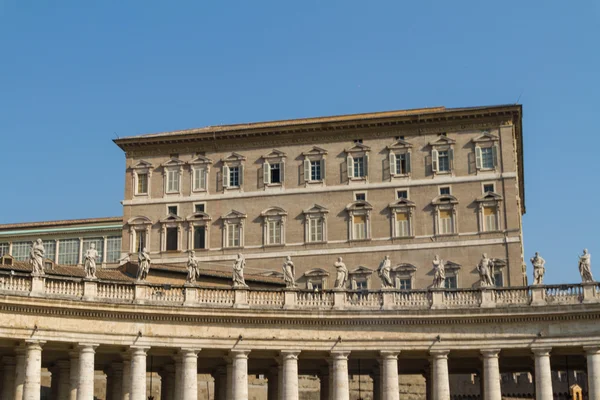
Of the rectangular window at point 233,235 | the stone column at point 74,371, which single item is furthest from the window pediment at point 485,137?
the stone column at point 74,371

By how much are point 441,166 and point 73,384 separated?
46.9m

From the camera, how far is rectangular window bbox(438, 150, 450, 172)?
291ft

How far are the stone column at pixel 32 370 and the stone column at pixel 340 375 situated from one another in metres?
15.1

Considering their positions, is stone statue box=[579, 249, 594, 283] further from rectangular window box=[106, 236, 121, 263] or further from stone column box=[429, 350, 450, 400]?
rectangular window box=[106, 236, 121, 263]

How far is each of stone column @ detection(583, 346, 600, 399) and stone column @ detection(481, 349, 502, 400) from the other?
457cm

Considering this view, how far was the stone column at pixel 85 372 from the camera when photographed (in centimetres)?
4807

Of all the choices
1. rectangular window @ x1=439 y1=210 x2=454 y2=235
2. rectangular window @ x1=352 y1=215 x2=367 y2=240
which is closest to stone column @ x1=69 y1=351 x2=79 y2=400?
rectangular window @ x1=352 y1=215 x2=367 y2=240

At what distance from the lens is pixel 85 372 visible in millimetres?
48406

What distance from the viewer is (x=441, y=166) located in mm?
88875

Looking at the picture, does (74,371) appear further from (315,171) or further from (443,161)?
(443,161)

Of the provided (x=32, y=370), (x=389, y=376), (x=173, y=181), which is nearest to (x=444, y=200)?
(x=173, y=181)

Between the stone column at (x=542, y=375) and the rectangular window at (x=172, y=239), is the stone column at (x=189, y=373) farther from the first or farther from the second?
the rectangular window at (x=172, y=239)

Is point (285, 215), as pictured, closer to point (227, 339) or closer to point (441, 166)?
point (441, 166)

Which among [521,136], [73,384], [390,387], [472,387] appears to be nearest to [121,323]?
[73,384]
